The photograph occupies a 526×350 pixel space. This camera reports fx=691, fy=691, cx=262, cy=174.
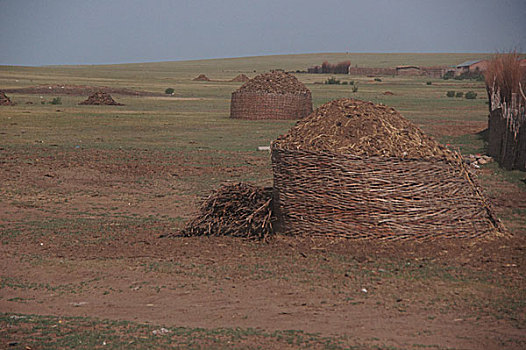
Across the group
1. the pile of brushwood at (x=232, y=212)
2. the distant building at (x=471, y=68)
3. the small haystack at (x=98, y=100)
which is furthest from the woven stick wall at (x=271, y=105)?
the distant building at (x=471, y=68)

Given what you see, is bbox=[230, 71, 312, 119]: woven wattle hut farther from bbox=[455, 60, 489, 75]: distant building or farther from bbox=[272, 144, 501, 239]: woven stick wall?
bbox=[455, 60, 489, 75]: distant building

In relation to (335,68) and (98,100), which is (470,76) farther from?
(98,100)

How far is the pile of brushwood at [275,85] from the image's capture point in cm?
2875

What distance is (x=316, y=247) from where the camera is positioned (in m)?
7.94

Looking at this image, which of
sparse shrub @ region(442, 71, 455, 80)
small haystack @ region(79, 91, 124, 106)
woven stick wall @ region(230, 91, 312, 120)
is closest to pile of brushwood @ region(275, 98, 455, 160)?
woven stick wall @ region(230, 91, 312, 120)

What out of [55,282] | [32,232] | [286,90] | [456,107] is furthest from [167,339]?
[456,107]

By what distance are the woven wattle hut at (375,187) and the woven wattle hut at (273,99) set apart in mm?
20279

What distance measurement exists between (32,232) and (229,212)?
2.70 metres

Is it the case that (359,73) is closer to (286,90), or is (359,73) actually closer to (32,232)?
(286,90)

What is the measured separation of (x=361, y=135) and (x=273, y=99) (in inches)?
810

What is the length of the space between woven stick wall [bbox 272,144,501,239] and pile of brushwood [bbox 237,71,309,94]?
2080 cm

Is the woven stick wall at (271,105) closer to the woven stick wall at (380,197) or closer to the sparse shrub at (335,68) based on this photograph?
the woven stick wall at (380,197)

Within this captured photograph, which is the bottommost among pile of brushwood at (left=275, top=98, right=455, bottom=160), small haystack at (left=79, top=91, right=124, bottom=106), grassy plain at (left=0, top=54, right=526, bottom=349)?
grassy plain at (left=0, top=54, right=526, bottom=349)

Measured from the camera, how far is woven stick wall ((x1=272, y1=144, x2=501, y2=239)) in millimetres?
7762
